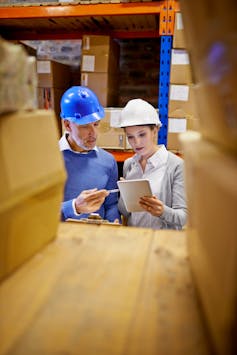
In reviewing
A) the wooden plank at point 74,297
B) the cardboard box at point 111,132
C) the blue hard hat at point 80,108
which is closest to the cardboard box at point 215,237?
the wooden plank at point 74,297

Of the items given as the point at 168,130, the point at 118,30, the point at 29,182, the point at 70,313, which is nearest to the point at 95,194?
the point at 168,130

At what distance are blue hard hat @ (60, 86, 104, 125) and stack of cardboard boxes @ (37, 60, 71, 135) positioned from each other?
2.90 feet

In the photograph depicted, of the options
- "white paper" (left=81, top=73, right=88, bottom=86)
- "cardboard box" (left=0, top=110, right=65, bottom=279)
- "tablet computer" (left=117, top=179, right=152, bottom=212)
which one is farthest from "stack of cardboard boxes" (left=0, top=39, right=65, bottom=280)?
"white paper" (left=81, top=73, right=88, bottom=86)

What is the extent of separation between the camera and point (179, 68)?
7.47 ft

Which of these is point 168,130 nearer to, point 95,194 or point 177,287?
point 95,194

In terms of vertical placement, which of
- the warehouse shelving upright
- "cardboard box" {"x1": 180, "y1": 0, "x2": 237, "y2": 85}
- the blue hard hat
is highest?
the warehouse shelving upright

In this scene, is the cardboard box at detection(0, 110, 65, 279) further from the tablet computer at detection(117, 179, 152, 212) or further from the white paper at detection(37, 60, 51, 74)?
the white paper at detection(37, 60, 51, 74)

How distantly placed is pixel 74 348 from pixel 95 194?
4.08ft

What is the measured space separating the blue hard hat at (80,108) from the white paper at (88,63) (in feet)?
2.37

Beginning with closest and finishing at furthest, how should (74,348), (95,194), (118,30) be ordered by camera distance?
(74,348)
(95,194)
(118,30)

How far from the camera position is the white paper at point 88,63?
2.56m

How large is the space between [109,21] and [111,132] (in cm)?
82

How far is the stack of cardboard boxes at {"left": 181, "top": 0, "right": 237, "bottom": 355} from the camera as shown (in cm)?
38

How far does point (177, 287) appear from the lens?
0.60 metres
